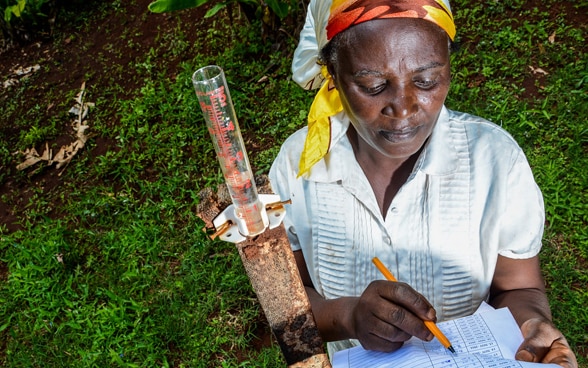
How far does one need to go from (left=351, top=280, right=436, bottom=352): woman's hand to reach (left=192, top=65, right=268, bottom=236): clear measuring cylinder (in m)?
0.43

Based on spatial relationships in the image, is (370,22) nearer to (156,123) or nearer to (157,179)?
(157,179)

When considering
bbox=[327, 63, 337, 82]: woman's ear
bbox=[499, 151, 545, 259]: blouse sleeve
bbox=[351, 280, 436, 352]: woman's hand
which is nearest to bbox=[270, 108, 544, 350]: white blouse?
bbox=[499, 151, 545, 259]: blouse sleeve

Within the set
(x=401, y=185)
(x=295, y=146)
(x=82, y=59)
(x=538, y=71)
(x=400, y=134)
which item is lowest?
(x=538, y=71)

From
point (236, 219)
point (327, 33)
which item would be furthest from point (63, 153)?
point (236, 219)

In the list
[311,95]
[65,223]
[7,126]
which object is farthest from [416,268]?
[7,126]

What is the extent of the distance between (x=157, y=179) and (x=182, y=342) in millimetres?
1259

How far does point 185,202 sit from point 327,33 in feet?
7.48

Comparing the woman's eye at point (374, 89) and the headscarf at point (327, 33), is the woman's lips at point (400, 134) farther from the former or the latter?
the headscarf at point (327, 33)

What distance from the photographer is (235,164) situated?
1012 millimetres

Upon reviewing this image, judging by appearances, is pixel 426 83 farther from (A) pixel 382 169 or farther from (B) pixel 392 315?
(B) pixel 392 315

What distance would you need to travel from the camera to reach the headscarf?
142 cm

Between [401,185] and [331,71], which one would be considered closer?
[331,71]

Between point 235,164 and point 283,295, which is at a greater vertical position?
point 235,164

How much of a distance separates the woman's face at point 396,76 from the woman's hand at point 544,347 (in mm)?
557
